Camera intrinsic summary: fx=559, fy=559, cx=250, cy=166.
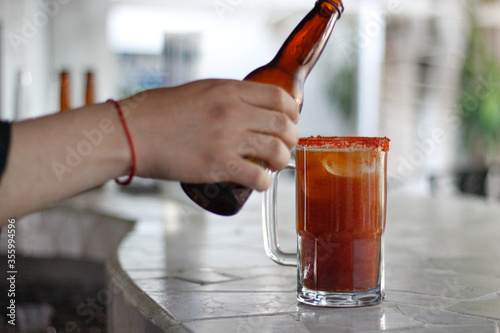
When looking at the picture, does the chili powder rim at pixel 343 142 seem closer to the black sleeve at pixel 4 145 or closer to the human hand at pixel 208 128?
the human hand at pixel 208 128

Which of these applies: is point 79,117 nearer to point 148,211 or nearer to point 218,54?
point 148,211

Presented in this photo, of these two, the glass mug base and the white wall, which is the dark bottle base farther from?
the white wall

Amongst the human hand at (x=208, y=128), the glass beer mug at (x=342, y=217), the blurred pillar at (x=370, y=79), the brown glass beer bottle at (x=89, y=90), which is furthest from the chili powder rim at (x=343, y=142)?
the blurred pillar at (x=370, y=79)

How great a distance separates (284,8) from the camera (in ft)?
16.2

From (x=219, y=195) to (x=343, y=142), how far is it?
143 mm

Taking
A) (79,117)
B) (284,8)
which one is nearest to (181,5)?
(284,8)

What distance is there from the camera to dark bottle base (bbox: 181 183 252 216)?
1.82 feet

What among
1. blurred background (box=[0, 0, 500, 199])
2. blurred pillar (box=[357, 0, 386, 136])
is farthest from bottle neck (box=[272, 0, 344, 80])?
blurred pillar (box=[357, 0, 386, 136])

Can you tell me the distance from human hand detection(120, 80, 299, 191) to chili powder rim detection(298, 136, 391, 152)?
114 millimetres

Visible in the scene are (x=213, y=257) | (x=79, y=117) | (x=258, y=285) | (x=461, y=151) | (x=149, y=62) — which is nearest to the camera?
(x=79, y=117)

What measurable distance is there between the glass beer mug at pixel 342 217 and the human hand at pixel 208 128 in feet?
0.40

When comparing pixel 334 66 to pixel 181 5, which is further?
pixel 334 66

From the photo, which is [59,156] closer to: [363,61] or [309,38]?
[309,38]

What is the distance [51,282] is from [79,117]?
1429mm
